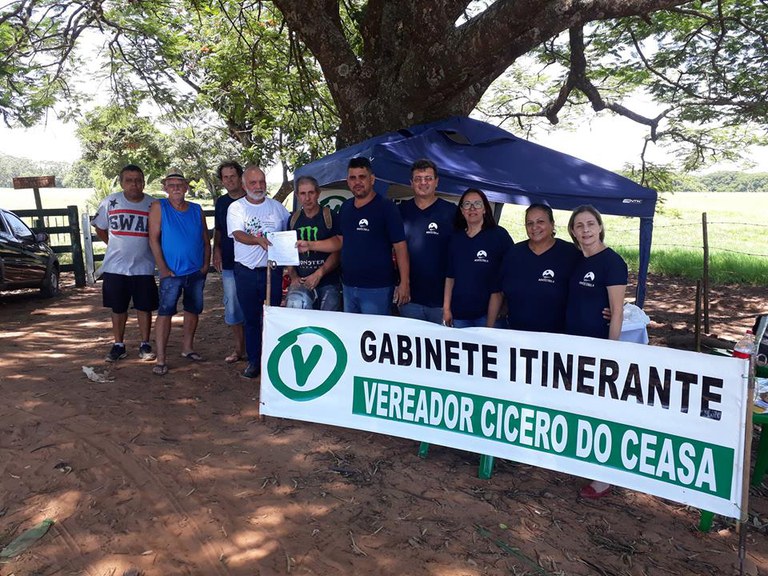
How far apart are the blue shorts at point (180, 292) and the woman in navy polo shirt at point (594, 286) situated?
11.7ft

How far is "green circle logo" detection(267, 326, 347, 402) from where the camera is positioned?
13.6ft

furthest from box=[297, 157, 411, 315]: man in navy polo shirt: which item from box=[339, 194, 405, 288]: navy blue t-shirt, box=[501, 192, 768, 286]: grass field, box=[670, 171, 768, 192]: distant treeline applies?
box=[670, 171, 768, 192]: distant treeline

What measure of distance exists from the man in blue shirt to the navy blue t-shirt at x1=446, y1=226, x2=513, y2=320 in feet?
0.67

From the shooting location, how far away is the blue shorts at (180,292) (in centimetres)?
539

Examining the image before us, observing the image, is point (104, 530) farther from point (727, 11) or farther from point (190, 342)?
point (727, 11)

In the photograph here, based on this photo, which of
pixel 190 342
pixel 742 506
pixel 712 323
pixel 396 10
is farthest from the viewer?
pixel 712 323

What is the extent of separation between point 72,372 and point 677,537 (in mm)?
5186

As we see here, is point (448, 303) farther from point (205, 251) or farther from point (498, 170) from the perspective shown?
point (205, 251)

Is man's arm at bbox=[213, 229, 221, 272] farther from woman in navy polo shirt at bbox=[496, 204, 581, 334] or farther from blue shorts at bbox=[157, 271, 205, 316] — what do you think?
woman in navy polo shirt at bbox=[496, 204, 581, 334]

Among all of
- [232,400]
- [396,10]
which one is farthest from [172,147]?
[232,400]

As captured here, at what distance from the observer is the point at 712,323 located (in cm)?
870

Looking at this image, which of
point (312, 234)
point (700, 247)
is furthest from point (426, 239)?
point (700, 247)

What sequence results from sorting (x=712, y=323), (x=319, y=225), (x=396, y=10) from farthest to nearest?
1. (x=712, y=323)
2. (x=396, y=10)
3. (x=319, y=225)

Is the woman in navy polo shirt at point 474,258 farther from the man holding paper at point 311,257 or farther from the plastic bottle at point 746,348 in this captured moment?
the plastic bottle at point 746,348
